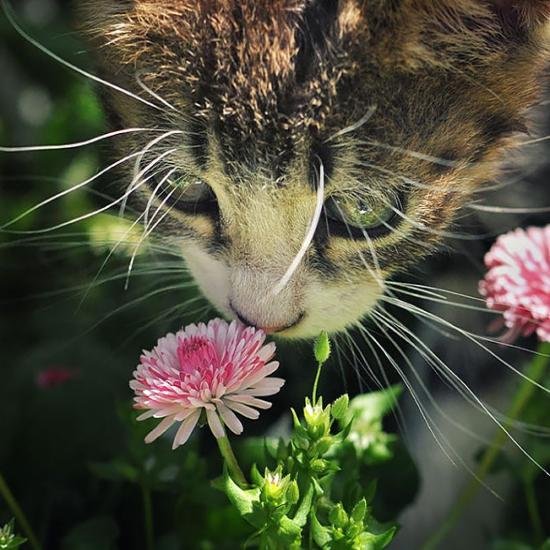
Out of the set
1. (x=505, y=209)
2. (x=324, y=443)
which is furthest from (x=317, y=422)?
(x=505, y=209)

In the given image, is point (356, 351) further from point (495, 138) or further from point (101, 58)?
point (101, 58)

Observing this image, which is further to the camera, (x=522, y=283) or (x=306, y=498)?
(x=522, y=283)

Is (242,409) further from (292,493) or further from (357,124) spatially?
(357,124)

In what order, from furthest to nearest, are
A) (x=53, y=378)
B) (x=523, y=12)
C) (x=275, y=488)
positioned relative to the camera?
(x=53, y=378)
(x=523, y=12)
(x=275, y=488)

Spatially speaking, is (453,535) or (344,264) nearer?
(344,264)

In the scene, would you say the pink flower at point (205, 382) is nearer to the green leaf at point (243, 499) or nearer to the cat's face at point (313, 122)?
the green leaf at point (243, 499)

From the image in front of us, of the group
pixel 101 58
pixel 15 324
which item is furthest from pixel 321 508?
pixel 15 324
